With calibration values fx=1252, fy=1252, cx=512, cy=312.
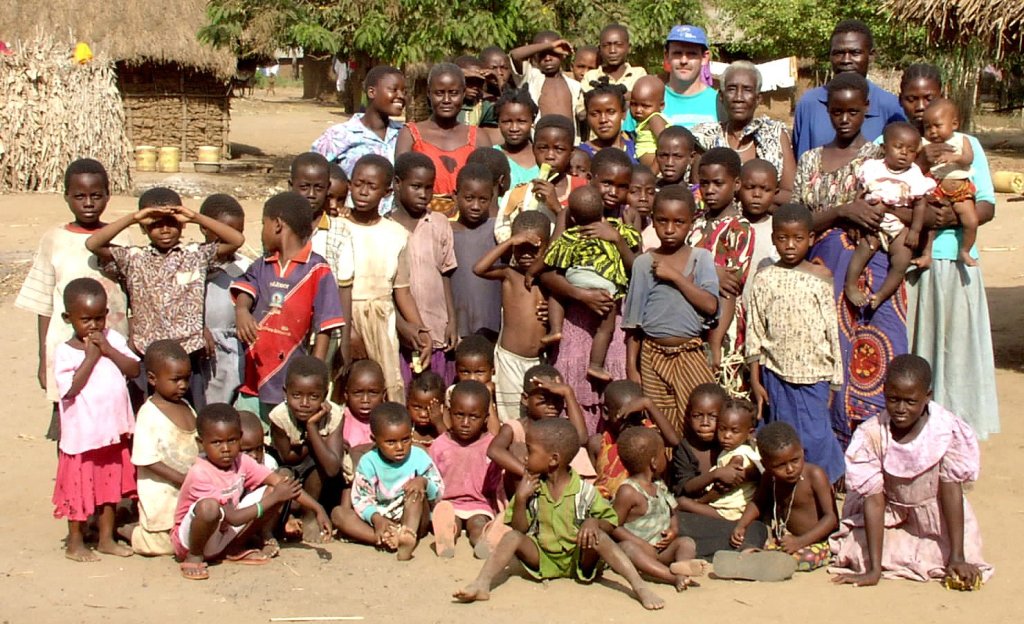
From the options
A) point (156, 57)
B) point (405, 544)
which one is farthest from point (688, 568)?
point (156, 57)

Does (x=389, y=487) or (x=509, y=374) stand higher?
(x=509, y=374)

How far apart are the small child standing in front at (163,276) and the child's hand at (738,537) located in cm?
225

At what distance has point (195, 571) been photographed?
4578 mm

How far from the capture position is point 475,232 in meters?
5.58

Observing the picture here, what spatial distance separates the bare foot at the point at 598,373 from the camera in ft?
17.5

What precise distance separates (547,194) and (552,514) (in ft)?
5.12

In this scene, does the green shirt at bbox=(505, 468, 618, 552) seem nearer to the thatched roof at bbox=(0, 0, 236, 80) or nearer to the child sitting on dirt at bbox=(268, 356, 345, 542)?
the child sitting on dirt at bbox=(268, 356, 345, 542)

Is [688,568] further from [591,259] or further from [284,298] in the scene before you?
[284,298]

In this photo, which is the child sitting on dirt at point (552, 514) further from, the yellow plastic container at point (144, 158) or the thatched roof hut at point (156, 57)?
the thatched roof hut at point (156, 57)

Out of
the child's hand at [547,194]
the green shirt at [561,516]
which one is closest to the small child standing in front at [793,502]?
the green shirt at [561,516]

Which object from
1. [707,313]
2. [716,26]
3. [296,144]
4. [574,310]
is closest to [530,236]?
[574,310]

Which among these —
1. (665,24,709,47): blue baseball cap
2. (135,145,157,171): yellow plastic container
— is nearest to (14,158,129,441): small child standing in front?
(665,24,709,47): blue baseball cap

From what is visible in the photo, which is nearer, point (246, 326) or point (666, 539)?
point (666, 539)

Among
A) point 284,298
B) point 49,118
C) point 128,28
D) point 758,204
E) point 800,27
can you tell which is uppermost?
point 800,27
